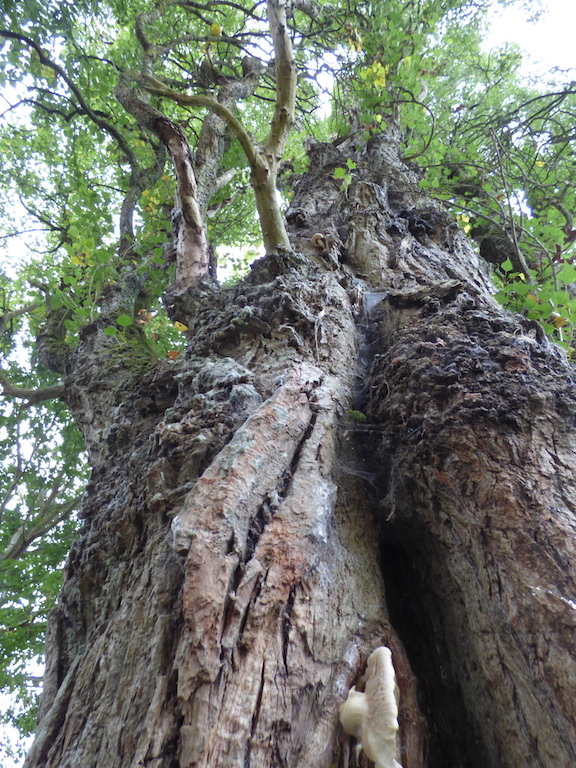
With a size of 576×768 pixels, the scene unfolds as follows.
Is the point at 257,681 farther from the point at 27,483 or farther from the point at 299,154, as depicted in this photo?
the point at 299,154

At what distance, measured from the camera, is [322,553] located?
1.34 meters

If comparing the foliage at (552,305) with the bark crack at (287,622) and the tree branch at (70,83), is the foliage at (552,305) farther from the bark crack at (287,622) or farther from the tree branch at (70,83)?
the tree branch at (70,83)

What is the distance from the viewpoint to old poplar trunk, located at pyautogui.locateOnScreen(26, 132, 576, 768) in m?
1.03

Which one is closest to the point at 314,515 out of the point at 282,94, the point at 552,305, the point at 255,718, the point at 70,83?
the point at 255,718

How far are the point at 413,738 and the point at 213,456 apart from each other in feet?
3.09

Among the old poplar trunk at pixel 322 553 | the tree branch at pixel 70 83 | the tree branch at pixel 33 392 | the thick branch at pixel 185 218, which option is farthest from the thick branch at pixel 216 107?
the tree branch at pixel 33 392

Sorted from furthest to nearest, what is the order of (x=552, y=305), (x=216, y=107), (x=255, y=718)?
(x=216, y=107), (x=552, y=305), (x=255, y=718)

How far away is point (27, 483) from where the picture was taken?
285 inches

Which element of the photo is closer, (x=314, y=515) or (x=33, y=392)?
(x=314, y=515)

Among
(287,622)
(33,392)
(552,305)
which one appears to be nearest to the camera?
(287,622)

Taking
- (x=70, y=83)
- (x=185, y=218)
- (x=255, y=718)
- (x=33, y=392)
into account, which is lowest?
(x=255, y=718)

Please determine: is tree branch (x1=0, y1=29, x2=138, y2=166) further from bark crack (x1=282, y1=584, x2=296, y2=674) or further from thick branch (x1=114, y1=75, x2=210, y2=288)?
bark crack (x1=282, y1=584, x2=296, y2=674)

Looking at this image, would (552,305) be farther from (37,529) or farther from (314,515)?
(37,529)

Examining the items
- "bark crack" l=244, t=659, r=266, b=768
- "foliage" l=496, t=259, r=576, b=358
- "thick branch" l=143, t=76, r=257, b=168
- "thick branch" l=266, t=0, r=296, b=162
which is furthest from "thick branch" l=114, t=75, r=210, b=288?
"bark crack" l=244, t=659, r=266, b=768
